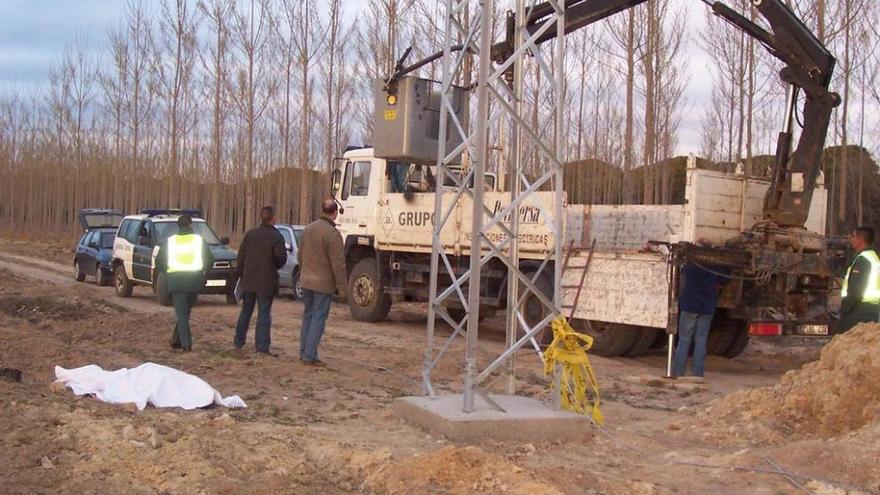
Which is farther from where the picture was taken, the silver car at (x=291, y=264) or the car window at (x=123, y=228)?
the car window at (x=123, y=228)

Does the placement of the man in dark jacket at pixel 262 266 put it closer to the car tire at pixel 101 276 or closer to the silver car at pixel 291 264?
the silver car at pixel 291 264

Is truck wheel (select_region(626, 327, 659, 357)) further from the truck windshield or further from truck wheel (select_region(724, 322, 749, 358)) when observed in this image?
the truck windshield

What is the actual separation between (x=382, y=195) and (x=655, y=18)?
9166 millimetres

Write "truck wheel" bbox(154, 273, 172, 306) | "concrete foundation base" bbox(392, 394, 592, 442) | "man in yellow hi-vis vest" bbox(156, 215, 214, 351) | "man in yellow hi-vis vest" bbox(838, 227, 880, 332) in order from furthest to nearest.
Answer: "truck wheel" bbox(154, 273, 172, 306), "man in yellow hi-vis vest" bbox(156, 215, 214, 351), "man in yellow hi-vis vest" bbox(838, 227, 880, 332), "concrete foundation base" bbox(392, 394, 592, 442)

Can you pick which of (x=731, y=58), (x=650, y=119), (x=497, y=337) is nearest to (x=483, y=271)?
(x=497, y=337)

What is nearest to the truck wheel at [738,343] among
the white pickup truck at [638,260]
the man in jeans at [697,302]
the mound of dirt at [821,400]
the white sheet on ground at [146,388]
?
the white pickup truck at [638,260]

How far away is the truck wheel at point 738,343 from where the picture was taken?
13.5 metres

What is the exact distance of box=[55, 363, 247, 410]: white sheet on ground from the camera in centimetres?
828

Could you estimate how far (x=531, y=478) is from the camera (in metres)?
5.97

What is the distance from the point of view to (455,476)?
6.03m

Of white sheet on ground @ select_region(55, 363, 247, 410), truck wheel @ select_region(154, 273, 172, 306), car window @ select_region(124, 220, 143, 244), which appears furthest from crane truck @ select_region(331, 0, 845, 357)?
car window @ select_region(124, 220, 143, 244)

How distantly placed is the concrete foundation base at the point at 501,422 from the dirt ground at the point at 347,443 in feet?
0.34

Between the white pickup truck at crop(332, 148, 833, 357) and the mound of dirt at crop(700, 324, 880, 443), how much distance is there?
9.99ft

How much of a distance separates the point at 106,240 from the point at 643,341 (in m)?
15.1
